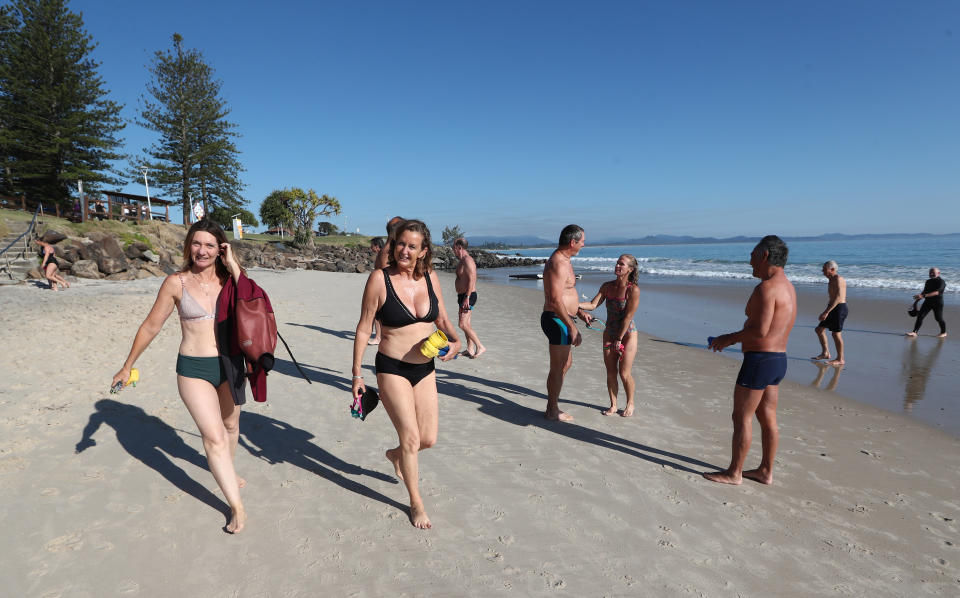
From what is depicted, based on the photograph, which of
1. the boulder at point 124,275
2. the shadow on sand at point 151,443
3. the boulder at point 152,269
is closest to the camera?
the shadow on sand at point 151,443

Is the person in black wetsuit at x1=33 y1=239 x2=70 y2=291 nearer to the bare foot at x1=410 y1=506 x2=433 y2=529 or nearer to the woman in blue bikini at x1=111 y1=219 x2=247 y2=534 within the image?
the woman in blue bikini at x1=111 y1=219 x2=247 y2=534

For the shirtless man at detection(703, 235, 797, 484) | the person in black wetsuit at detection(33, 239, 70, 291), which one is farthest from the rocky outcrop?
the shirtless man at detection(703, 235, 797, 484)

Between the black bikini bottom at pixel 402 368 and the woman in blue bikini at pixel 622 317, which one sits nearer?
the black bikini bottom at pixel 402 368

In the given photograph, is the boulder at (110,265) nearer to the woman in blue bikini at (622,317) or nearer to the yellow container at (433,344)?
the woman in blue bikini at (622,317)

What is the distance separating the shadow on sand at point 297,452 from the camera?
12.0 ft

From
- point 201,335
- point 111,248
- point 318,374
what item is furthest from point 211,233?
point 111,248

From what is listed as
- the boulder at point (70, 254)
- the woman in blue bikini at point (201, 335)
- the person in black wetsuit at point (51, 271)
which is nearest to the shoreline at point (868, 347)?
the woman in blue bikini at point (201, 335)

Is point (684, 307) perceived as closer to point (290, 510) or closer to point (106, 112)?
point (290, 510)

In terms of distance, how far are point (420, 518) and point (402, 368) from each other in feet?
3.62

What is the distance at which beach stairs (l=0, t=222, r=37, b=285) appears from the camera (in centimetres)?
1371

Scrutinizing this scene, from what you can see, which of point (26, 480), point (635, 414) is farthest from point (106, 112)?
point (635, 414)

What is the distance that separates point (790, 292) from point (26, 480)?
6.10m

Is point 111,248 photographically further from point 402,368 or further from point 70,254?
point 402,368

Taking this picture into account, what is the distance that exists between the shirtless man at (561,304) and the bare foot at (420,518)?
213cm
